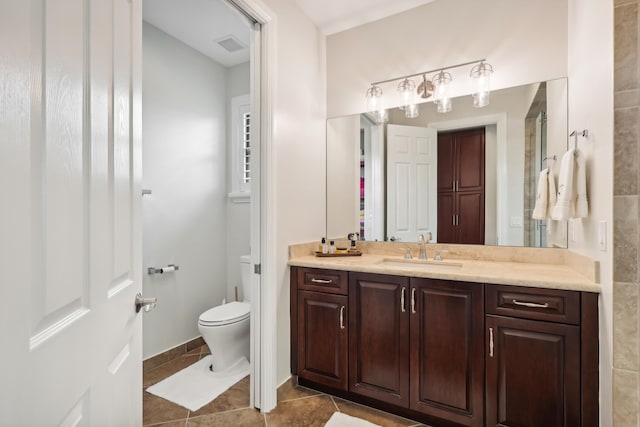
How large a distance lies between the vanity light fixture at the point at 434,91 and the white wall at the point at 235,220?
1351 millimetres

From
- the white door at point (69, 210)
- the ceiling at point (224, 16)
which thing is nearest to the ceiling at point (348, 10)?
the ceiling at point (224, 16)

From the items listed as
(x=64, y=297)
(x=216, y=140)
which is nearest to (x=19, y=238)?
(x=64, y=297)

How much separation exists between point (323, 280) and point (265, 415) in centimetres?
86

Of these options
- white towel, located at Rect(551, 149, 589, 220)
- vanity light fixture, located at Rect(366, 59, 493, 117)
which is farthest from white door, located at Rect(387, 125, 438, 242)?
white towel, located at Rect(551, 149, 589, 220)

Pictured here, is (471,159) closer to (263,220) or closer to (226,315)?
(263,220)

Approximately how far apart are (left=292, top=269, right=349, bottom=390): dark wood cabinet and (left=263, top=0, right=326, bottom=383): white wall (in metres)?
0.11

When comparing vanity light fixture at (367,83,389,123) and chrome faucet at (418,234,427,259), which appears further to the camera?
vanity light fixture at (367,83,389,123)

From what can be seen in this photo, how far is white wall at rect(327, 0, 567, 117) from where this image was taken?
1962 mm

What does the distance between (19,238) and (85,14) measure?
537 millimetres

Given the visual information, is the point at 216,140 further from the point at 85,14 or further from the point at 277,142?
the point at 85,14

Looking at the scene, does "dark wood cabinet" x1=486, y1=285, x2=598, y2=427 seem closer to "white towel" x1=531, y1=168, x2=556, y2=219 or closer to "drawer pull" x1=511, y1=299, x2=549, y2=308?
"drawer pull" x1=511, y1=299, x2=549, y2=308

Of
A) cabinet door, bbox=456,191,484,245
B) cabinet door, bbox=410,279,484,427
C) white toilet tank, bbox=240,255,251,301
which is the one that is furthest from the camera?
white toilet tank, bbox=240,255,251,301

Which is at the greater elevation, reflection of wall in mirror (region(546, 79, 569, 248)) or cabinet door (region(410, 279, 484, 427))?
reflection of wall in mirror (region(546, 79, 569, 248))

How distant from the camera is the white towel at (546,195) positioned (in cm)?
178
